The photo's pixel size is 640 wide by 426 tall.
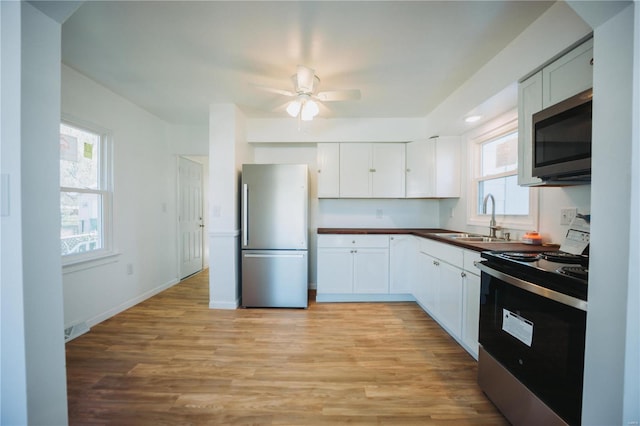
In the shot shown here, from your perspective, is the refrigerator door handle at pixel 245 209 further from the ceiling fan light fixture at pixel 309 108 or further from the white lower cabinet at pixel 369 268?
the ceiling fan light fixture at pixel 309 108

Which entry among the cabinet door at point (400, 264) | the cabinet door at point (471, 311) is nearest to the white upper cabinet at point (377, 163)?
the cabinet door at point (400, 264)

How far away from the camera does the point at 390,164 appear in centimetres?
330

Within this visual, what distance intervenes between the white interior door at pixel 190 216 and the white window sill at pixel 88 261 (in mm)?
1216

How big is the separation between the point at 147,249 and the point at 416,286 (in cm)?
350

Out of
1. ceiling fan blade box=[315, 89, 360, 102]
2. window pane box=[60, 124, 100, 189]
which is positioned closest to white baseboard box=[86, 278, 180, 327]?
window pane box=[60, 124, 100, 189]

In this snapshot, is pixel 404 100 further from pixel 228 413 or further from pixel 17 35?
pixel 228 413

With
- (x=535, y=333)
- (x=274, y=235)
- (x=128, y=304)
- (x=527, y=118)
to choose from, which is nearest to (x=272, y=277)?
(x=274, y=235)

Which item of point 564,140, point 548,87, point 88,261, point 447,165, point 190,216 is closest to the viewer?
point 564,140

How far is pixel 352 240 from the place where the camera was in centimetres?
305

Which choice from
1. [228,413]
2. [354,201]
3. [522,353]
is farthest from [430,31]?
[228,413]

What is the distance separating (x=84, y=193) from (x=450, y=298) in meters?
3.72

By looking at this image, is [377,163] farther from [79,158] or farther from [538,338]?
[79,158]

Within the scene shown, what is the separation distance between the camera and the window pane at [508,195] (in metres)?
2.14

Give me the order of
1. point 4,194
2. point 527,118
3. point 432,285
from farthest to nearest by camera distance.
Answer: point 432,285 → point 527,118 → point 4,194
